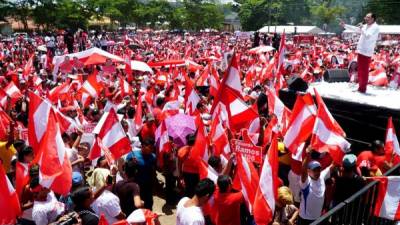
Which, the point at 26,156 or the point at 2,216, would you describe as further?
the point at 26,156

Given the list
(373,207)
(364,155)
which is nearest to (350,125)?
(364,155)

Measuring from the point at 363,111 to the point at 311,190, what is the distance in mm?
3805

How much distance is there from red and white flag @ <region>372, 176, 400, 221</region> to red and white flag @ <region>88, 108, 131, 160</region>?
11.0ft

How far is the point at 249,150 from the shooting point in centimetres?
526

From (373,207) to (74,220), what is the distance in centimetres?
315

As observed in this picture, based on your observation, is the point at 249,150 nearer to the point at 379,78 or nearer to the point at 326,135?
the point at 326,135

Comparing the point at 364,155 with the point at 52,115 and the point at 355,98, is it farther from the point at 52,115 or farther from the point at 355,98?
the point at 52,115

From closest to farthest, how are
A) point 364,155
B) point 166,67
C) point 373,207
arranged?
1. point 373,207
2. point 364,155
3. point 166,67

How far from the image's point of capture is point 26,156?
206 inches

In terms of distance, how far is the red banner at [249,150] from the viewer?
16.9ft

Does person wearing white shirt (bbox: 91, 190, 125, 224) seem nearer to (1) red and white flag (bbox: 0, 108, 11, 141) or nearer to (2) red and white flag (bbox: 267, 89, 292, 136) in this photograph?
(1) red and white flag (bbox: 0, 108, 11, 141)

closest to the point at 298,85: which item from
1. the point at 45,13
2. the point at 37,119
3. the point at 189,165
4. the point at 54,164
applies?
the point at 189,165

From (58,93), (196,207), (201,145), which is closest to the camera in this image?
(196,207)

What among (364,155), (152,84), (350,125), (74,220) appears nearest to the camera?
(74,220)
